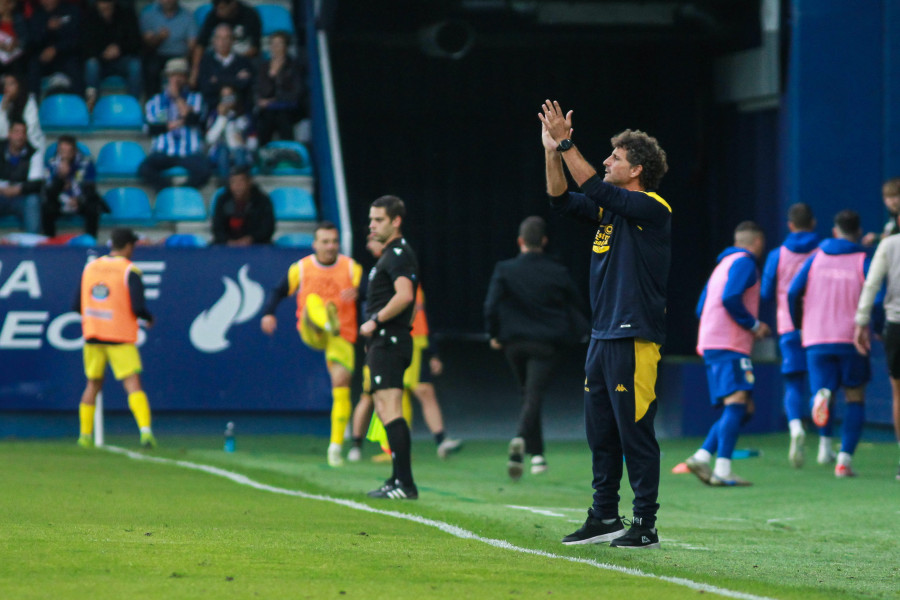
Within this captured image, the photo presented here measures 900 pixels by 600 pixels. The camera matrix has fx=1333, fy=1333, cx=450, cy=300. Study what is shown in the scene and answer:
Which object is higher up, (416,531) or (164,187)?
(164,187)

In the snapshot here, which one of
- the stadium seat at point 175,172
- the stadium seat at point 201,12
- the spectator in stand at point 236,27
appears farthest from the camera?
the stadium seat at point 201,12

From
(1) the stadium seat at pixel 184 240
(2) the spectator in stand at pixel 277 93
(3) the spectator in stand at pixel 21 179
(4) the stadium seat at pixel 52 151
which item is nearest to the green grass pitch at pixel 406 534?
(1) the stadium seat at pixel 184 240

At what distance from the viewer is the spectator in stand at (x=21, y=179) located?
1577 centimetres

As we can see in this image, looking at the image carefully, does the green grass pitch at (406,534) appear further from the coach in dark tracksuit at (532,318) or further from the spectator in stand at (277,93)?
the spectator in stand at (277,93)

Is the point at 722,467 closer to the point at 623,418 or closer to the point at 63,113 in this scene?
the point at 623,418

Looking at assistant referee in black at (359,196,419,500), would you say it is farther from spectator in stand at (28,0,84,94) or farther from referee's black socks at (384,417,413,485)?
spectator in stand at (28,0,84,94)

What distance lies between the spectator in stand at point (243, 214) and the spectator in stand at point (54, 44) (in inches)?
138

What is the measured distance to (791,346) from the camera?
1241cm

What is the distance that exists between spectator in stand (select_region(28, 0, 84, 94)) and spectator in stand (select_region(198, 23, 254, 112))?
1.67 metres

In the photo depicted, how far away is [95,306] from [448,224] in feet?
32.5

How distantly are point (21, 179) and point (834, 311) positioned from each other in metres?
9.71

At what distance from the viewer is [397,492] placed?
8703 mm

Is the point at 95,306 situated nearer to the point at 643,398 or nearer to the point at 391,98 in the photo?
the point at 643,398

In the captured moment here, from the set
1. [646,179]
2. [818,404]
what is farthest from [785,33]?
[646,179]
